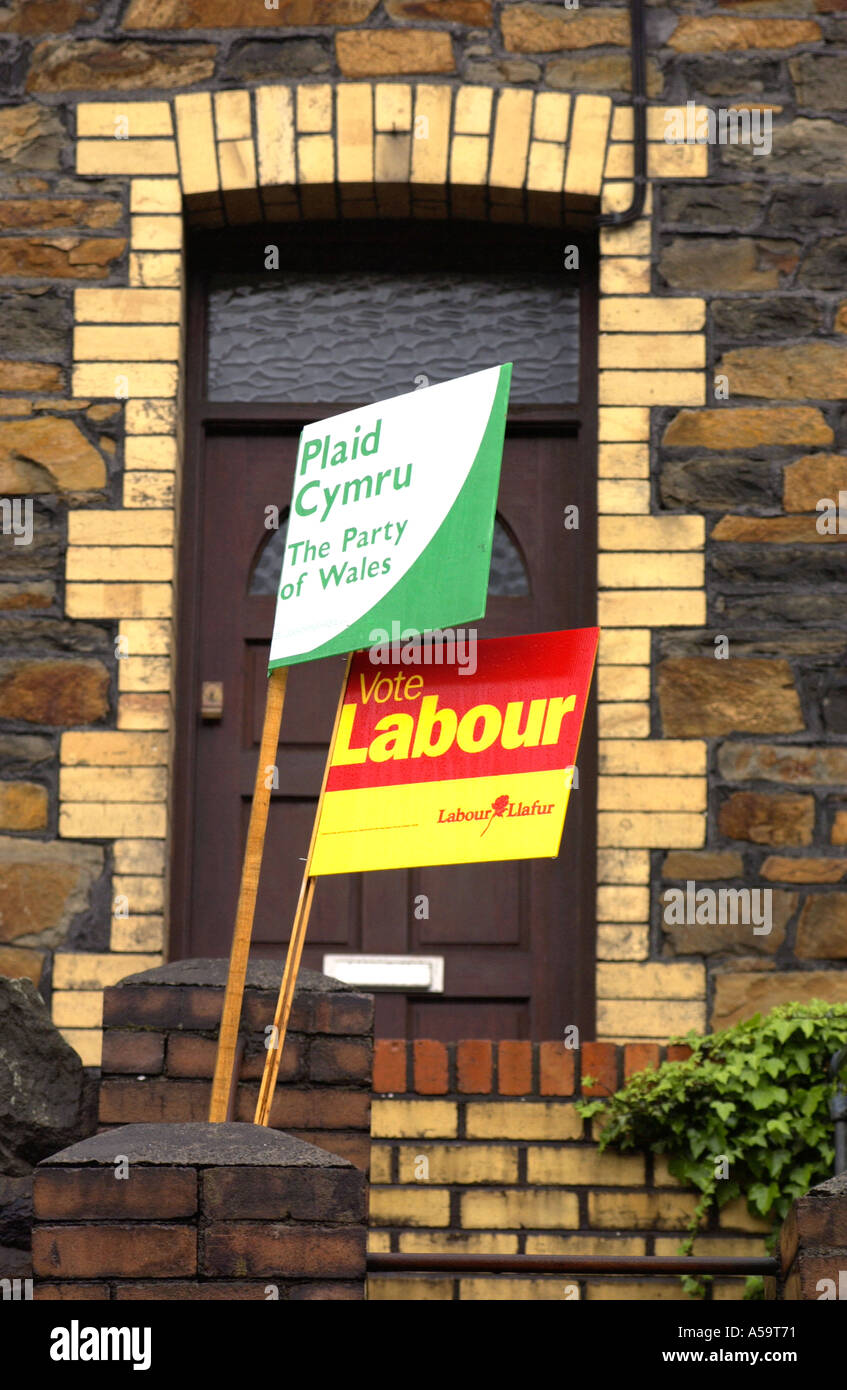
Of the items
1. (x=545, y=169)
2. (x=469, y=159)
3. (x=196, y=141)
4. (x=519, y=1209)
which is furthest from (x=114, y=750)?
(x=545, y=169)

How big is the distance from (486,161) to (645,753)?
6.53 feet

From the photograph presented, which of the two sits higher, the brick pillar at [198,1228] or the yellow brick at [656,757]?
the yellow brick at [656,757]

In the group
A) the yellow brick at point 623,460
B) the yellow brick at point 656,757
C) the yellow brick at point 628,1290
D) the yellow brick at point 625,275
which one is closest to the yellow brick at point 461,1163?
the yellow brick at point 628,1290

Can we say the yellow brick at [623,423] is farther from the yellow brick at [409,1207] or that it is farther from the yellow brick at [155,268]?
the yellow brick at [409,1207]

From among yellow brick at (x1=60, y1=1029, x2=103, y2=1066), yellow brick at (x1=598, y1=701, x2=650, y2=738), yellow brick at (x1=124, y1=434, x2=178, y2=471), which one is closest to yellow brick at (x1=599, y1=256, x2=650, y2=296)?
yellow brick at (x1=598, y1=701, x2=650, y2=738)

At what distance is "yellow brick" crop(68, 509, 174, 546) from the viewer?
6.12 m

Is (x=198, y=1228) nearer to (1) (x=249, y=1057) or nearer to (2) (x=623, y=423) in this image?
(1) (x=249, y=1057)

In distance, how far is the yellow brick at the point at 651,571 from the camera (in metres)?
6.07

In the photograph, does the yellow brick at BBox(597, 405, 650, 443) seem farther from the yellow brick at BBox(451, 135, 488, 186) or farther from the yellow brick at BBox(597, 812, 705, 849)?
the yellow brick at BBox(597, 812, 705, 849)

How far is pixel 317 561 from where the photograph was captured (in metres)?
4.05

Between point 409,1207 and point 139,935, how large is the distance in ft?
4.28

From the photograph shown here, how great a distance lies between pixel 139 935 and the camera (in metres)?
5.88

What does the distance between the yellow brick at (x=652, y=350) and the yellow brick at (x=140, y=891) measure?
2.14m
